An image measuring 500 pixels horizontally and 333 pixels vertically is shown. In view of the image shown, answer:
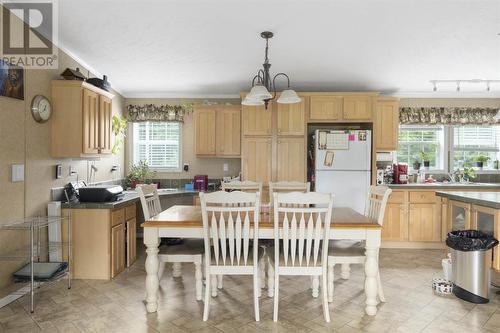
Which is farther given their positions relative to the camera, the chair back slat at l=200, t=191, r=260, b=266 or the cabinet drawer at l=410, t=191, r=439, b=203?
the cabinet drawer at l=410, t=191, r=439, b=203

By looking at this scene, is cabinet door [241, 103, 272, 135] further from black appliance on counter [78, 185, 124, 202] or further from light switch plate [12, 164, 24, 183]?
light switch plate [12, 164, 24, 183]

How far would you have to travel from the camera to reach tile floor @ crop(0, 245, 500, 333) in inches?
98.3

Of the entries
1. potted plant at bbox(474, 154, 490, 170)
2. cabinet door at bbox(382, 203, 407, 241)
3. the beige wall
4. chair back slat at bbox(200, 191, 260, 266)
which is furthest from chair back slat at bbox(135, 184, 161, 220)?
potted plant at bbox(474, 154, 490, 170)

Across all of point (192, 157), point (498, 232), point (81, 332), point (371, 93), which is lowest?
point (81, 332)

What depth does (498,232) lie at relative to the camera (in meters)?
3.01

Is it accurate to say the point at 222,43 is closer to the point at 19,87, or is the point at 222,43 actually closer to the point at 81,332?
the point at 19,87

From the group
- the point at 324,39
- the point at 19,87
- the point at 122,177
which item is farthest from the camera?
the point at 122,177

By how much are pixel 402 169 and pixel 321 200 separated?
3.17 m

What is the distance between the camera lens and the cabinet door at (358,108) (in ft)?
16.0

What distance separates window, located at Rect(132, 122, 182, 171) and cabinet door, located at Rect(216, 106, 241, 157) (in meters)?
0.86

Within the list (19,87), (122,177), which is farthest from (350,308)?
(122,177)

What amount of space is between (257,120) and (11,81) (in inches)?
118

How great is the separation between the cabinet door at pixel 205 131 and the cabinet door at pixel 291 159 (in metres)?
1.05

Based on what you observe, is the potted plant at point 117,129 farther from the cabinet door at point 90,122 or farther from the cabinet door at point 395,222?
the cabinet door at point 395,222
